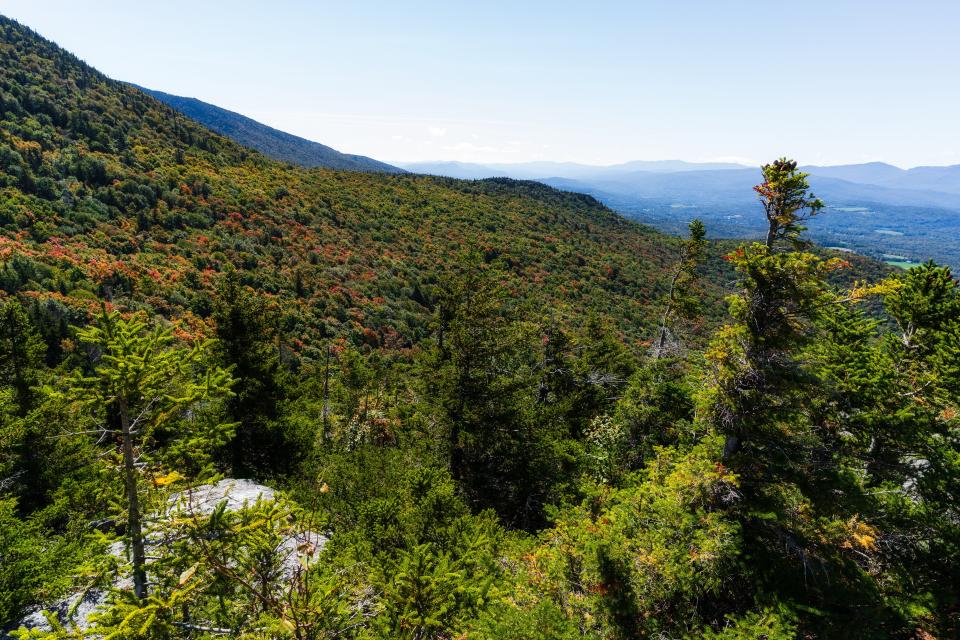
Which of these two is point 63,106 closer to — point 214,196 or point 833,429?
point 214,196

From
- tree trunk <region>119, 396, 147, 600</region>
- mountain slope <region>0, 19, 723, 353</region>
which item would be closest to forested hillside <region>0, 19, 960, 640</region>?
tree trunk <region>119, 396, 147, 600</region>

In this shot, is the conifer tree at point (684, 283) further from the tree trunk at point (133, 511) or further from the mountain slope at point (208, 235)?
the tree trunk at point (133, 511)

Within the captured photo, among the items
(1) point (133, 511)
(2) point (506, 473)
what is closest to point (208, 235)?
(2) point (506, 473)

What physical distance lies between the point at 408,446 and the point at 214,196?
53.5m

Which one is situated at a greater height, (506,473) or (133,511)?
(133,511)

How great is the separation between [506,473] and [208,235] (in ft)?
151

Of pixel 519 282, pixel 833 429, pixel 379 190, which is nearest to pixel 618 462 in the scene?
pixel 833 429

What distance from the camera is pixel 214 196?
5419 cm

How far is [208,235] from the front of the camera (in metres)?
46.7

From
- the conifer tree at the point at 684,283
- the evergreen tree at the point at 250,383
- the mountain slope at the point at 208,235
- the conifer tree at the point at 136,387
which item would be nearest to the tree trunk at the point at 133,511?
the conifer tree at the point at 136,387

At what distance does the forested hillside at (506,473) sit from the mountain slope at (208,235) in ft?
20.2

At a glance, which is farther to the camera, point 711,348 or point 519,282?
point 519,282

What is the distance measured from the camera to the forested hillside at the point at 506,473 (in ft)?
18.5

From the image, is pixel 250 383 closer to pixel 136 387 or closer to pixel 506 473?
pixel 506 473
